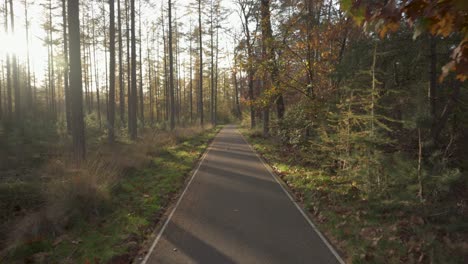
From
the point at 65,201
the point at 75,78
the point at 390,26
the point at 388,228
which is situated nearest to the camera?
the point at 390,26

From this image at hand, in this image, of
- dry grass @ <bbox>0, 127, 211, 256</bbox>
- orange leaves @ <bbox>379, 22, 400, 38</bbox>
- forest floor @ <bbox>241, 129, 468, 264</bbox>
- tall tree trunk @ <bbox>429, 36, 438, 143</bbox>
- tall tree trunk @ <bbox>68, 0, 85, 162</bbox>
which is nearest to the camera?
orange leaves @ <bbox>379, 22, 400, 38</bbox>

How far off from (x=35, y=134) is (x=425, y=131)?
1965 centimetres

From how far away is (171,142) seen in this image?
62.5ft

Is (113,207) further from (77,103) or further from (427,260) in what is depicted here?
(427,260)

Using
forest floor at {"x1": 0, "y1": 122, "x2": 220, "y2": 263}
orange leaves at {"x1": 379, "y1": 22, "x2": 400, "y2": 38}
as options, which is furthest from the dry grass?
orange leaves at {"x1": 379, "y1": 22, "x2": 400, "y2": 38}

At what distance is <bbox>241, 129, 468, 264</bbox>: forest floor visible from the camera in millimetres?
4691

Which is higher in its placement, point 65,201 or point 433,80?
point 433,80

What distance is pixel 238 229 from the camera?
602 cm

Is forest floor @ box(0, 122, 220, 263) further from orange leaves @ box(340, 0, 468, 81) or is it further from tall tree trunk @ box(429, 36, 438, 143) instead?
tall tree trunk @ box(429, 36, 438, 143)

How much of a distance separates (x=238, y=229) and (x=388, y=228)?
3.08m

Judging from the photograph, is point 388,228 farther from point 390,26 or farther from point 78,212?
point 78,212

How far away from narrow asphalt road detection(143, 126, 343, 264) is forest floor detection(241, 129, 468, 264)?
1.48ft

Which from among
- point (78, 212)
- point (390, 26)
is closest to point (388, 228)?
point (390, 26)

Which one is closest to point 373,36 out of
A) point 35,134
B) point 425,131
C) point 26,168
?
point 425,131
